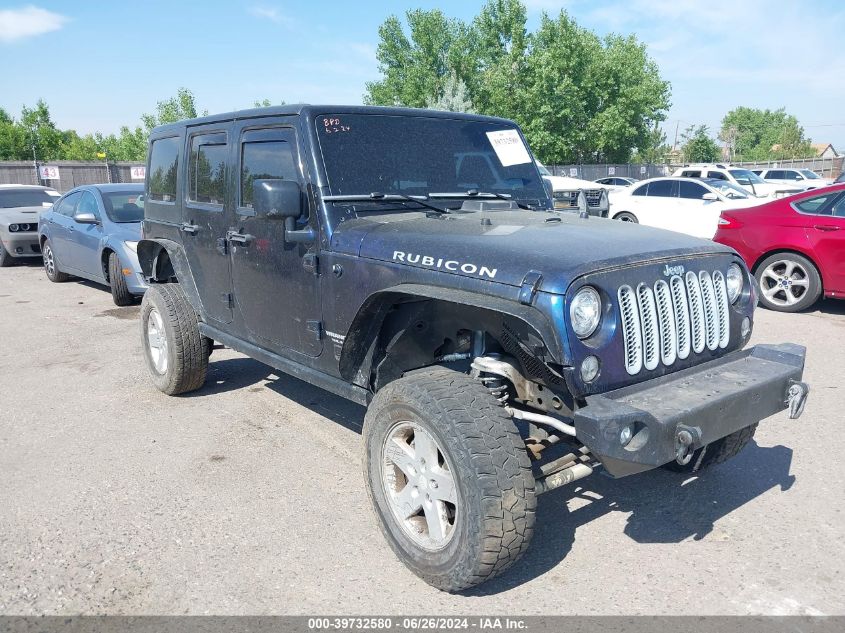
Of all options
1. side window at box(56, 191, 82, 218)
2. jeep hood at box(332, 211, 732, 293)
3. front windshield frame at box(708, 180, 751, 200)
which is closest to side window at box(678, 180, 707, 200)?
front windshield frame at box(708, 180, 751, 200)

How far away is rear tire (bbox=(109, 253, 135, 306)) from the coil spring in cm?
699

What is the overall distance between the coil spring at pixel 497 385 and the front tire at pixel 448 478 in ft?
0.51

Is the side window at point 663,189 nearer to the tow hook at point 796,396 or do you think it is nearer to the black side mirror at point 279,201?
the tow hook at point 796,396

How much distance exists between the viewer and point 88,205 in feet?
32.5

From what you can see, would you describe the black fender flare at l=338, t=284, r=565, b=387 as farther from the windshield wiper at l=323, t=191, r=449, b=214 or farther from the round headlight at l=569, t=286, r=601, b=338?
the windshield wiper at l=323, t=191, r=449, b=214

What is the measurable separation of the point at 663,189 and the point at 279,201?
1340 cm

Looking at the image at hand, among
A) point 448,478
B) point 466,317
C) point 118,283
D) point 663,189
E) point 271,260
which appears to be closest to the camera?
point 448,478

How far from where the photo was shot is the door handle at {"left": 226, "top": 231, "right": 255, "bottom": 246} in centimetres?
418

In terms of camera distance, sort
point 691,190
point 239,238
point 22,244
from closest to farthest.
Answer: point 239,238 → point 22,244 → point 691,190

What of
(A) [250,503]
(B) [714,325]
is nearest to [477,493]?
(B) [714,325]

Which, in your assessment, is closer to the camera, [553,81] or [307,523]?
[307,523]

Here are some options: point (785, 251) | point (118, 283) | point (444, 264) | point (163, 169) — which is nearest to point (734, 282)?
point (444, 264)

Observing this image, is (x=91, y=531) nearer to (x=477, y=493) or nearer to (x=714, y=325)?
(x=477, y=493)

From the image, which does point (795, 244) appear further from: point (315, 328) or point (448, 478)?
point (448, 478)
